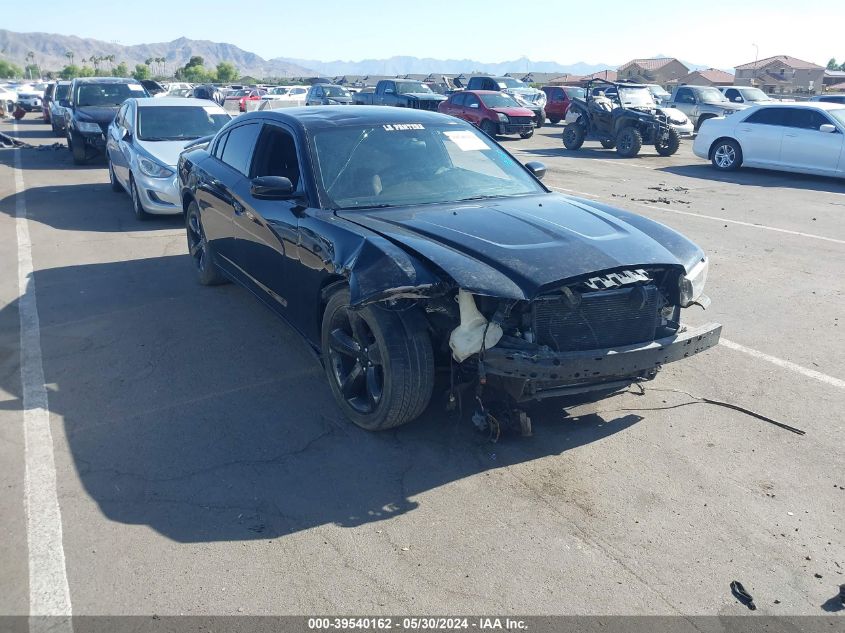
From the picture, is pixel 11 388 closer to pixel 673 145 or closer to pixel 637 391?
pixel 637 391

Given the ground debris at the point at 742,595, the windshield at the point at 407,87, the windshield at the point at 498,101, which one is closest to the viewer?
the ground debris at the point at 742,595

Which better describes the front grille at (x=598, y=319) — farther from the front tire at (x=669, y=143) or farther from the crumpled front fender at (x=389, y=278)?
the front tire at (x=669, y=143)

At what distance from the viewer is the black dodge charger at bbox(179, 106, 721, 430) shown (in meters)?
3.85

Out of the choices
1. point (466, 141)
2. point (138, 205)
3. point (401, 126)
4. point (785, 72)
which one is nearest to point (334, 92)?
point (138, 205)

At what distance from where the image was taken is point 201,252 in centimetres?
747

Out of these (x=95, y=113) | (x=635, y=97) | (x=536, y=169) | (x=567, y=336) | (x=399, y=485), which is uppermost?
(x=635, y=97)

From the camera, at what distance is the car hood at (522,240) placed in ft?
12.5

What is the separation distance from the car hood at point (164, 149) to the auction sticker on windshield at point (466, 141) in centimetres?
587

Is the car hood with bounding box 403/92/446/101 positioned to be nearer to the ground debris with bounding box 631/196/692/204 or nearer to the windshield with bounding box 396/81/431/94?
the windshield with bounding box 396/81/431/94

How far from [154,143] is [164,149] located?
33cm

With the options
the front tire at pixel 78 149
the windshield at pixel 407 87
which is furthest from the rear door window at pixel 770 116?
the windshield at pixel 407 87

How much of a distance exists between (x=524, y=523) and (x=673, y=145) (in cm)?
1771

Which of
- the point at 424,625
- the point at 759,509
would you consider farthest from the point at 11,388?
the point at 759,509

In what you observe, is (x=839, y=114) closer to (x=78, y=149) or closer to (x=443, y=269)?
(x=443, y=269)
